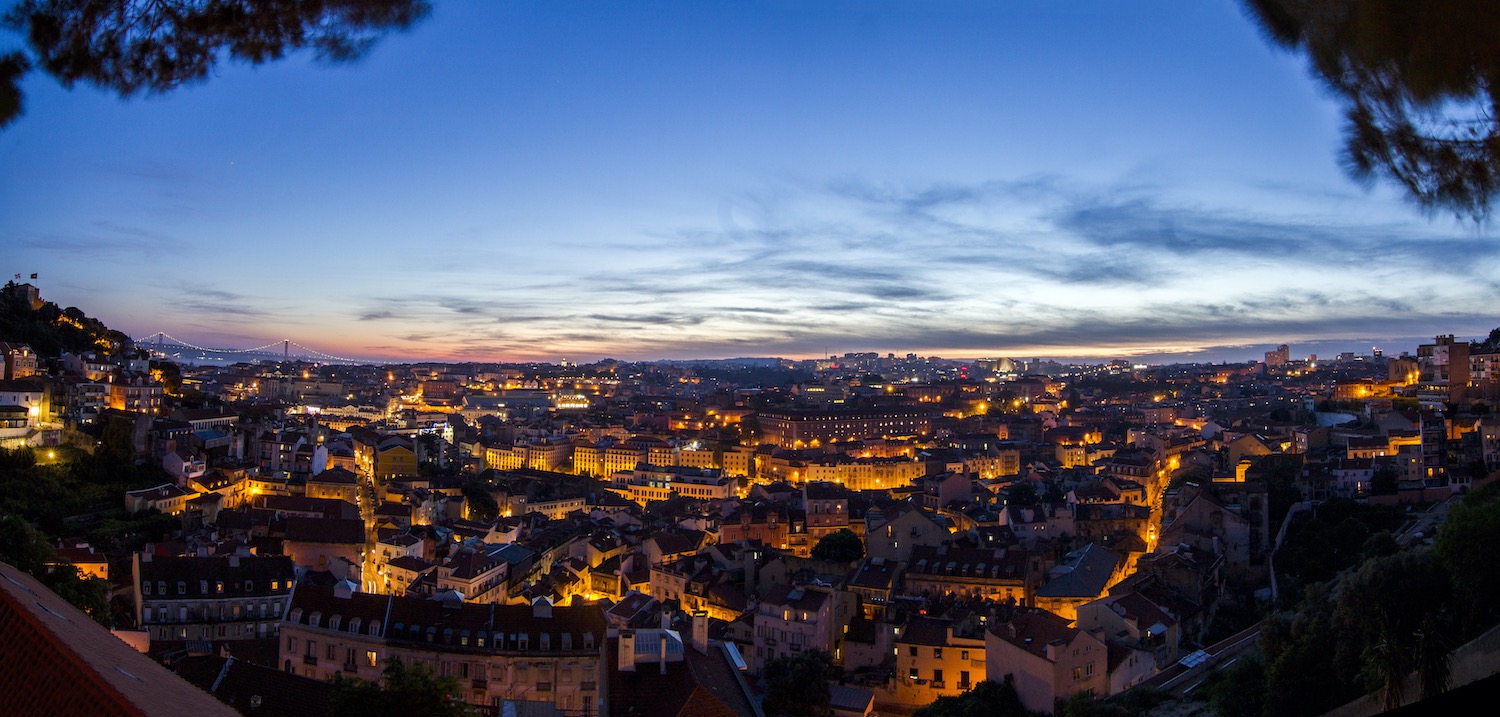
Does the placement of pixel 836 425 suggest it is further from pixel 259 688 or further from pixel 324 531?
pixel 259 688

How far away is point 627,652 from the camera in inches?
379

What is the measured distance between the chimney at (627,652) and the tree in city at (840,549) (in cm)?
945

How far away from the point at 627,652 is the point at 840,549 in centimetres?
1004

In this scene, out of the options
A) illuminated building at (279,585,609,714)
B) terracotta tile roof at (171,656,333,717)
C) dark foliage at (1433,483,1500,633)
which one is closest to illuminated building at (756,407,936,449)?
illuminated building at (279,585,609,714)

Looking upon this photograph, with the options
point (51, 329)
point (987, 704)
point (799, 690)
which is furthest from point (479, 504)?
point (987, 704)

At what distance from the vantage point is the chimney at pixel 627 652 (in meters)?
9.51

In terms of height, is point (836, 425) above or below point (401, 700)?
below

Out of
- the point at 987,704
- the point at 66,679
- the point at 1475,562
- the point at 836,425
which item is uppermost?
the point at 66,679

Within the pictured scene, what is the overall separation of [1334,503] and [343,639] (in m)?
16.4

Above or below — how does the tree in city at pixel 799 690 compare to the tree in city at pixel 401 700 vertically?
below

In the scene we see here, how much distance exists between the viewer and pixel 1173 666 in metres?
12.8

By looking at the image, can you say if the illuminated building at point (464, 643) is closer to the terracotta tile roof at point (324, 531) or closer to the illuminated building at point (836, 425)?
the terracotta tile roof at point (324, 531)

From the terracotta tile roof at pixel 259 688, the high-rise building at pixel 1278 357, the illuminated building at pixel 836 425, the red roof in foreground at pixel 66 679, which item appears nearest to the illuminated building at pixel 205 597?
the terracotta tile roof at pixel 259 688

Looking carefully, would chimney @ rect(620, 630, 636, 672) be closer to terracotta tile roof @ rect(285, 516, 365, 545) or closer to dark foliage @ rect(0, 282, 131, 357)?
terracotta tile roof @ rect(285, 516, 365, 545)
